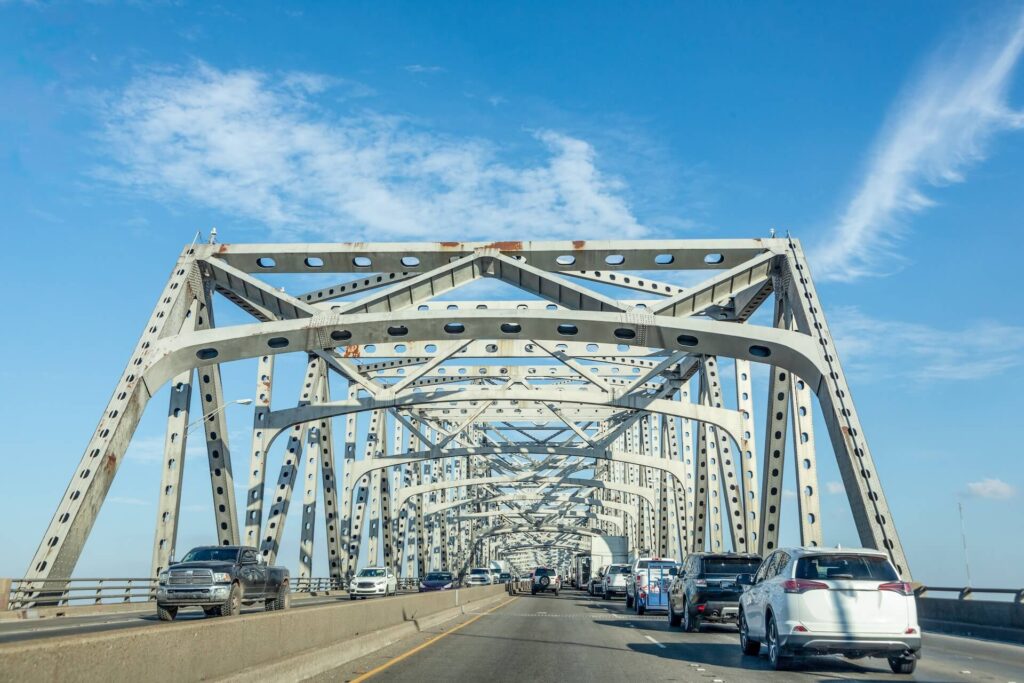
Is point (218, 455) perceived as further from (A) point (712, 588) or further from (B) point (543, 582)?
(B) point (543, 582)

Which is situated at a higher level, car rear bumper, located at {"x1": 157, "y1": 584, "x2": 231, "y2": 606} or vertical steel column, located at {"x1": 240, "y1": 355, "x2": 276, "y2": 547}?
vertical steel column, located at {"x1": 240, "y1": 355, "x2": 276, "y2": 547}

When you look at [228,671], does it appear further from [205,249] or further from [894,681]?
[205,249]

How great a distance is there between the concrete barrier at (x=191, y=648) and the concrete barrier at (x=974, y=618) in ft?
41.8

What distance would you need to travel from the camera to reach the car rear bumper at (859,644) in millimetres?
12648

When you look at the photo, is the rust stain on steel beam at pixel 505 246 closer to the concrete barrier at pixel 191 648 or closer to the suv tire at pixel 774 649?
the concrete barrier at pixel 191 648

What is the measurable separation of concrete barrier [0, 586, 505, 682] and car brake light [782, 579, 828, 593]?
20.6ft

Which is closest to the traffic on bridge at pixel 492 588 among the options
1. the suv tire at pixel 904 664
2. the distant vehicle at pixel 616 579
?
the suv tire at pixel 904 664

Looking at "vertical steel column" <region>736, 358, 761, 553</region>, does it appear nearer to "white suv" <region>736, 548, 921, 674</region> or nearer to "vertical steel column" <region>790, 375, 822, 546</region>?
"vertical steel column" <region>790, 375, 822, 546</region>

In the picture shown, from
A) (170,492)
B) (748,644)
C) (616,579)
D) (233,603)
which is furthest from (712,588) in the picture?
(616,579)

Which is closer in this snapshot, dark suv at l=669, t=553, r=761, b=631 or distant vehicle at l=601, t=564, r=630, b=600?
dark suv at l=669, t=553, r=761, b=631

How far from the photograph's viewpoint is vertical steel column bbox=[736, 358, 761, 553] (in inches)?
1313

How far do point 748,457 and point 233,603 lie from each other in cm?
1946

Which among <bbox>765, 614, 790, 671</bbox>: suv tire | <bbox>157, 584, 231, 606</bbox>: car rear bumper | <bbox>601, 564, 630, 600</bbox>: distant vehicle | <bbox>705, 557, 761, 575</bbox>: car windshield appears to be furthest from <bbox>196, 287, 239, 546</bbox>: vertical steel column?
<bbox>601, 564, 630, 600</bbox>: distant vehicle

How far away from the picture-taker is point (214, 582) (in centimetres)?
2216
